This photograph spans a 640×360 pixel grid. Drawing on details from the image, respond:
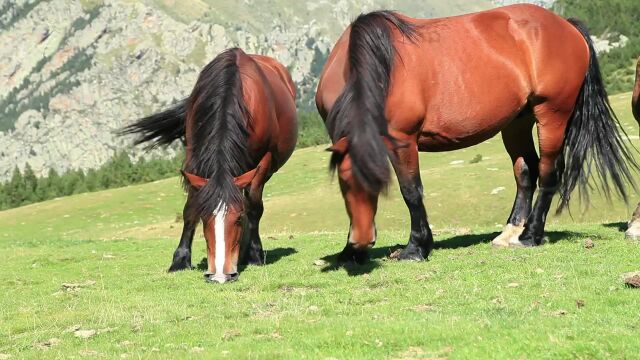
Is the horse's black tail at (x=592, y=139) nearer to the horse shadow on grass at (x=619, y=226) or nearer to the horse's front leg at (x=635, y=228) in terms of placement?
the horse's front leg at (x=635, y=228)

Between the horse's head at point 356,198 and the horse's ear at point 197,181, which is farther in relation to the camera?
the horse's ear at point 197,181

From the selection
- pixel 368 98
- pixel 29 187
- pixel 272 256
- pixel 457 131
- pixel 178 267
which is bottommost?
pixel 29 187

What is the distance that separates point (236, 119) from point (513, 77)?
4474 millimetres

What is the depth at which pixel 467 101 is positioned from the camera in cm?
1080

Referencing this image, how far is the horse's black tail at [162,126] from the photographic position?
13.4 meters

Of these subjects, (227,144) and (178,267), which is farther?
(178,267)

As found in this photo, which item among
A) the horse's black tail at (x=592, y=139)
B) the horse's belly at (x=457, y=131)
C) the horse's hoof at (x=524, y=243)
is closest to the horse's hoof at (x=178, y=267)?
the horse's belly at (x=457, y=131)

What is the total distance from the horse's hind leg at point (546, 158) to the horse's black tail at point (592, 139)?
34 centimetres

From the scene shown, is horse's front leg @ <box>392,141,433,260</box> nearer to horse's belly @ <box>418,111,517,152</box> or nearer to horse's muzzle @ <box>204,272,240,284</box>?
horse's belly @ <box>418,111,517,152</box>

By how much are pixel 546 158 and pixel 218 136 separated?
552 cm

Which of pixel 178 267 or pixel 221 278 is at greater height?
pixel 221 278

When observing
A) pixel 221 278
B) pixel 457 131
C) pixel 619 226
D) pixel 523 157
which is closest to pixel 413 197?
pixel 457 131

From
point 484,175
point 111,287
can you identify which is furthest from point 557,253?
point 484,175

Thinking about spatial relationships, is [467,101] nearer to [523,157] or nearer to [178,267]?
[523,157]
